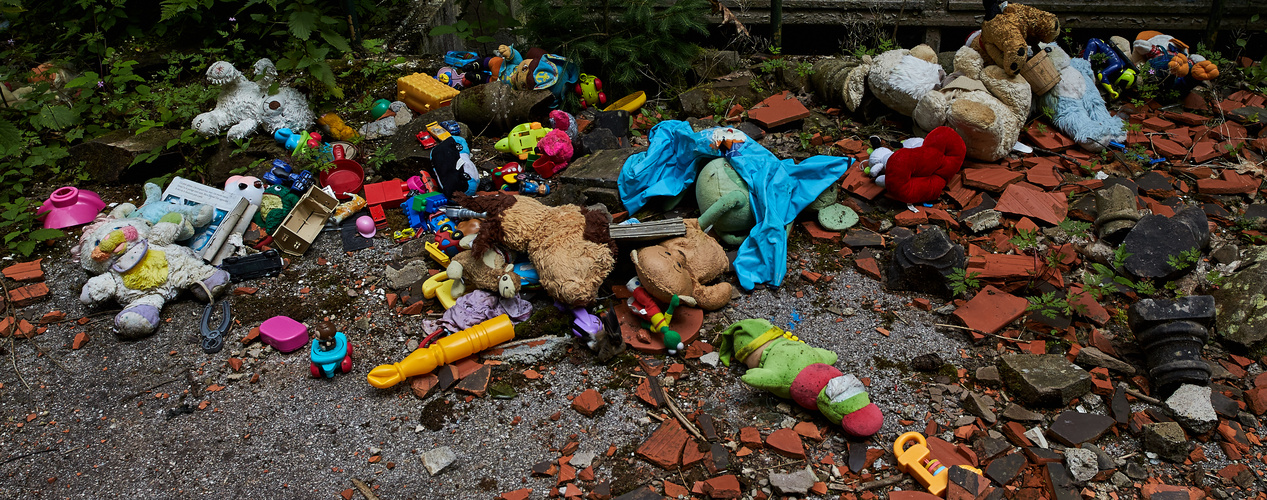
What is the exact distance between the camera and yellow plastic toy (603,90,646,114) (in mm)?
5012

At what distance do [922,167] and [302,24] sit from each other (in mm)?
3947

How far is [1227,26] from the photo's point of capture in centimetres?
549

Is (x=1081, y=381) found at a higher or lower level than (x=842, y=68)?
lower

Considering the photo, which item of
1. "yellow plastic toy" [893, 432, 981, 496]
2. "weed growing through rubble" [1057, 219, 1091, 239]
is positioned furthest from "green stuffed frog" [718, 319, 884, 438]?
"weed growing through rubble" [1057, 219, 1091, 239]

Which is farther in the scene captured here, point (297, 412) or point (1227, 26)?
point (1227, 26)

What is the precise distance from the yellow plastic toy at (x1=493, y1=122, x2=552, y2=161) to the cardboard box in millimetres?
1059

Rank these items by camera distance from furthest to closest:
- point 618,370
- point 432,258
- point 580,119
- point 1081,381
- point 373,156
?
point 580,119, point 373,156, point 432,258, point 618,370, point 1081,381

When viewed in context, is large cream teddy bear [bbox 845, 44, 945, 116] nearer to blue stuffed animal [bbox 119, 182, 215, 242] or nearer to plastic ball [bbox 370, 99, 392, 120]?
plastic ball [bbox 370, 99, 392, 120]

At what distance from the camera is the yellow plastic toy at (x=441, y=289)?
3418 mm

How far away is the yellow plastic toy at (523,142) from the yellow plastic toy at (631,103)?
78 cm

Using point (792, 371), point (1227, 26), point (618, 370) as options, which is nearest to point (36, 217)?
point (618, 370)

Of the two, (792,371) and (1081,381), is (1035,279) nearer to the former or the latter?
(1081,381)

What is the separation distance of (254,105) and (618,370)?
10.3 feet

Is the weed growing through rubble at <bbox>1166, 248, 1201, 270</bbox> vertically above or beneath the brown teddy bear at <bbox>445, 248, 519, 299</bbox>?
beneath
